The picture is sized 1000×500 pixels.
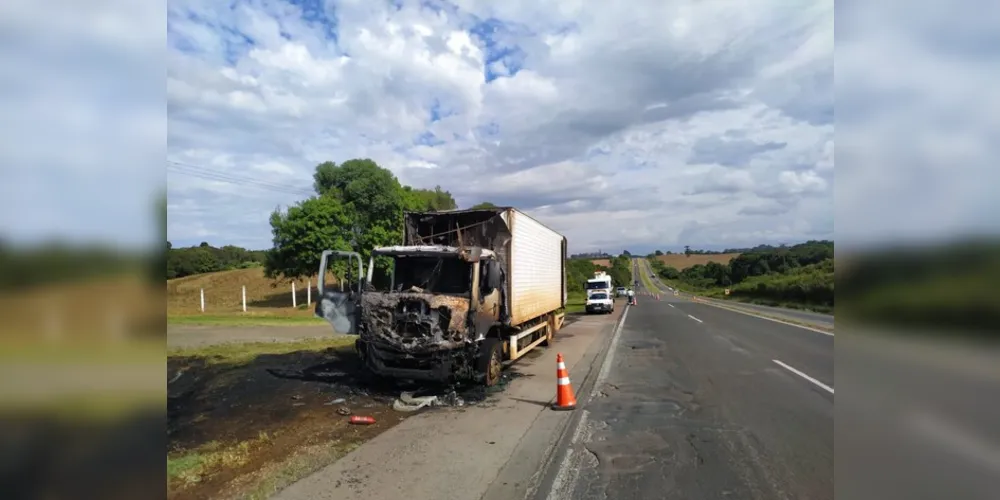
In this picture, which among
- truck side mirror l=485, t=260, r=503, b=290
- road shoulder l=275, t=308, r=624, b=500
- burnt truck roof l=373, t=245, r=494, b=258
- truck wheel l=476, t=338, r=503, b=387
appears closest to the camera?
road shoulder l=275, t=308, r=624, b=500

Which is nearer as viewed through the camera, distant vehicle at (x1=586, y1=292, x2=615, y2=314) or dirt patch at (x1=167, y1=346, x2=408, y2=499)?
dirt patch at (x1=167, y1=346, x2=408, y2=499)

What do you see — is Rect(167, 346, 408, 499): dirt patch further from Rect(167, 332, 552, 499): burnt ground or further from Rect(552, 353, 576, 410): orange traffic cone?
Rect(552, 353, 576, 410): orange traffic cone

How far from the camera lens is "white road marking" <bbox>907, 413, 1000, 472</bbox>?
4.33 feet

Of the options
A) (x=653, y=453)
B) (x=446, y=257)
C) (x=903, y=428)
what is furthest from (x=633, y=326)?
(x=903, y=428)

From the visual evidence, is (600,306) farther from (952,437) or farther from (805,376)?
(952,437)

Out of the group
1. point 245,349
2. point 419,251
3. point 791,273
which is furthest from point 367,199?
point 791,273

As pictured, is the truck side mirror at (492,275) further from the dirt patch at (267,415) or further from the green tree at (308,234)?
the green tree at (308,234)

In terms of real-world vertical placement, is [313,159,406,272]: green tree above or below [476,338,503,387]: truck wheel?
above

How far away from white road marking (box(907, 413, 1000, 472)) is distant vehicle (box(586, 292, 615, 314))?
3450 centimetres

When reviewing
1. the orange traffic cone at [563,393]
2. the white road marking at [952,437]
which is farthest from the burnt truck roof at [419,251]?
the white road marking at [952,437]

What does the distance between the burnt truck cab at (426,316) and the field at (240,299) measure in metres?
18.4

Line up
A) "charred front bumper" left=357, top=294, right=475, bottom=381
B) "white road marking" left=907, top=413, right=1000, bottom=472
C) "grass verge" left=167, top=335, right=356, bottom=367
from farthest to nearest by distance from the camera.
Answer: "grass verge" left=167, top=335, right=356, bottom=367
"charred front bumper" left=357, top=294, right=475, bottom=381
"white road marking" left=907, top=413, right=1000, bottom=472

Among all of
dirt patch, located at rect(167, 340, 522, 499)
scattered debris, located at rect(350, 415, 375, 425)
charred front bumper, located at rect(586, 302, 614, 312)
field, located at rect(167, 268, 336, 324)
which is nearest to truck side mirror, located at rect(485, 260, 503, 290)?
dirt patch, located at rect(167, 340, 522, 499)

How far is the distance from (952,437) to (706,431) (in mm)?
6135
